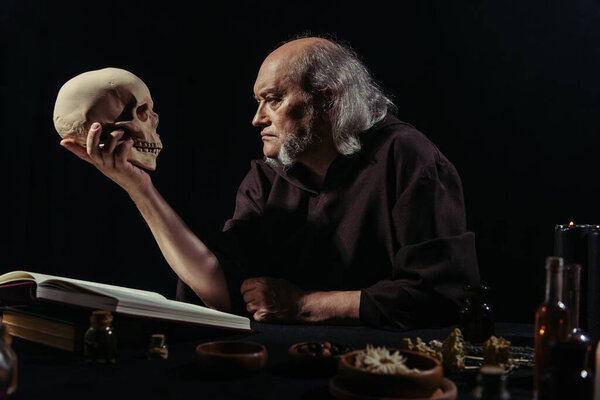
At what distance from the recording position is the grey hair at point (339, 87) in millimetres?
2636

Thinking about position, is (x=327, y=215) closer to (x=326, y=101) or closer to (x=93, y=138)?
(x=326, y=101)

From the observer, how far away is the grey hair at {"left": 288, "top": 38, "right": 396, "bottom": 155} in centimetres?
264

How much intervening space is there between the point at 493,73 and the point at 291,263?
134 centimetres

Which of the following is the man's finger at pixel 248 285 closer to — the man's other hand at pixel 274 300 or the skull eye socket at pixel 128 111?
the man's other hand at pixel 274 300

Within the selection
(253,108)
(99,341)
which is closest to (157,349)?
(99,341)

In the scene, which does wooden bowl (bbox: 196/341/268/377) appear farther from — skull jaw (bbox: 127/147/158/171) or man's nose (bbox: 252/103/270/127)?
man's nose (bbox: 252/103/270/127)

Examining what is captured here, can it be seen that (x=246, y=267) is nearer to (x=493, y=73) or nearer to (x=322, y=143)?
(x=322, y=143)

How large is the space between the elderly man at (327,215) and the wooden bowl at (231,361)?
30.3 inches

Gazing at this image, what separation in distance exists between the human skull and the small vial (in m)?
1.00

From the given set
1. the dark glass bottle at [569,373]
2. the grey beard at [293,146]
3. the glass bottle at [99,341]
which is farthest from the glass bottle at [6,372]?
the grey beard at [293,146]

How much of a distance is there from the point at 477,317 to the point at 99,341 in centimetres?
101

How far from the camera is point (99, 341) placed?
1493mm

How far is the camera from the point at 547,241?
3041mm

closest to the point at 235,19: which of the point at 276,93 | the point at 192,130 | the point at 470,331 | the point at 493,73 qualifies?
the point at 192,130
